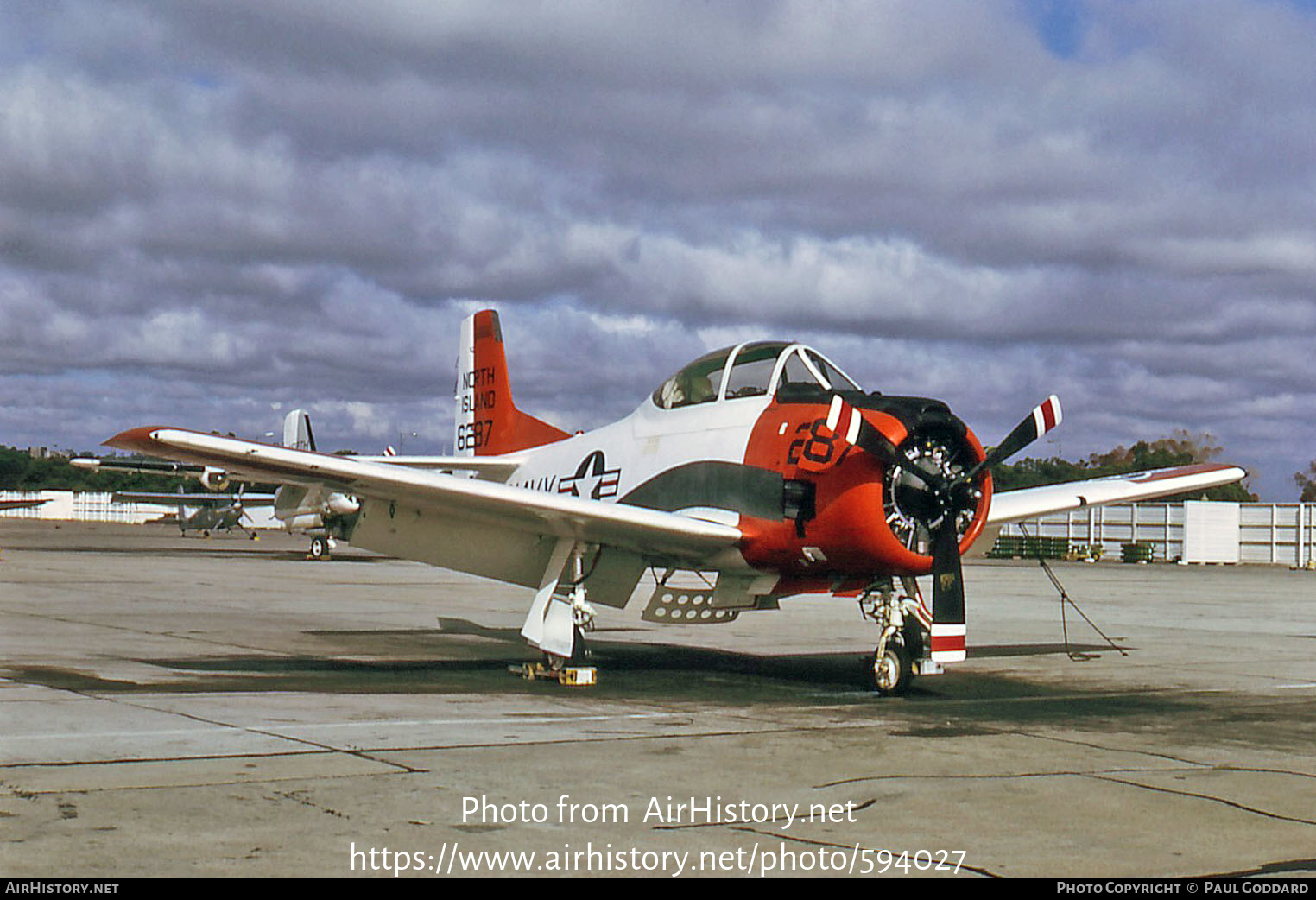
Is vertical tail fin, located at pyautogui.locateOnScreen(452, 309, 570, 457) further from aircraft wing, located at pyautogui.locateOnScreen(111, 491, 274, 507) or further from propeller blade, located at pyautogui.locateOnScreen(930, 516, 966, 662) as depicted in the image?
aircraft wing, located at pyautogui.locateOnScreen(111, 491, 274, 507)

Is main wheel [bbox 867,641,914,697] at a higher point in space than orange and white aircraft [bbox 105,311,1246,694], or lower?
lower

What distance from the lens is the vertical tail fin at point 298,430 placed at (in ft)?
154

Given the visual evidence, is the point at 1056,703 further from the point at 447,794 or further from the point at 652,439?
the point at 447,794

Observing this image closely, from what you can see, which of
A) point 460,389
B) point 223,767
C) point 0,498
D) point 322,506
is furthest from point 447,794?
point 0,498

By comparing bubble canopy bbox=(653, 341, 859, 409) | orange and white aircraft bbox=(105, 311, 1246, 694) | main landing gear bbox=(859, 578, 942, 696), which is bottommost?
main landing gear bbox=(859, 578, 942, 696)

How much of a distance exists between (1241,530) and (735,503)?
59.0 metres

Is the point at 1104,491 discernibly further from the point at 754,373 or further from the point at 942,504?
the point at 754,373

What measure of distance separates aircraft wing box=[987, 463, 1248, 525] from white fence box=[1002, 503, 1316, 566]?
151ft

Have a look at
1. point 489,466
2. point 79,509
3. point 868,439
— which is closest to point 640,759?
point 868,439

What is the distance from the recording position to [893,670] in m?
11.7

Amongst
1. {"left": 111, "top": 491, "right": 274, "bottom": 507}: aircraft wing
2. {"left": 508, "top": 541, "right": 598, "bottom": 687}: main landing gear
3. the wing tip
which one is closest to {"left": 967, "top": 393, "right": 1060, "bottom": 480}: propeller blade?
{"left": 508, "top": 541, "right": 598, "bottom": 687}: main landing gear

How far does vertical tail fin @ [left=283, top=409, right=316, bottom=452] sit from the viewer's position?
46.8m

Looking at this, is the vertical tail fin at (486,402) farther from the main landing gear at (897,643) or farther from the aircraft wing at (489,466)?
the main landing gear at (897,643)

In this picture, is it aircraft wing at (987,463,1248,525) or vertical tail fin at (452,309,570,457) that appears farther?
vertical tail fin at (452,309,570,457)
